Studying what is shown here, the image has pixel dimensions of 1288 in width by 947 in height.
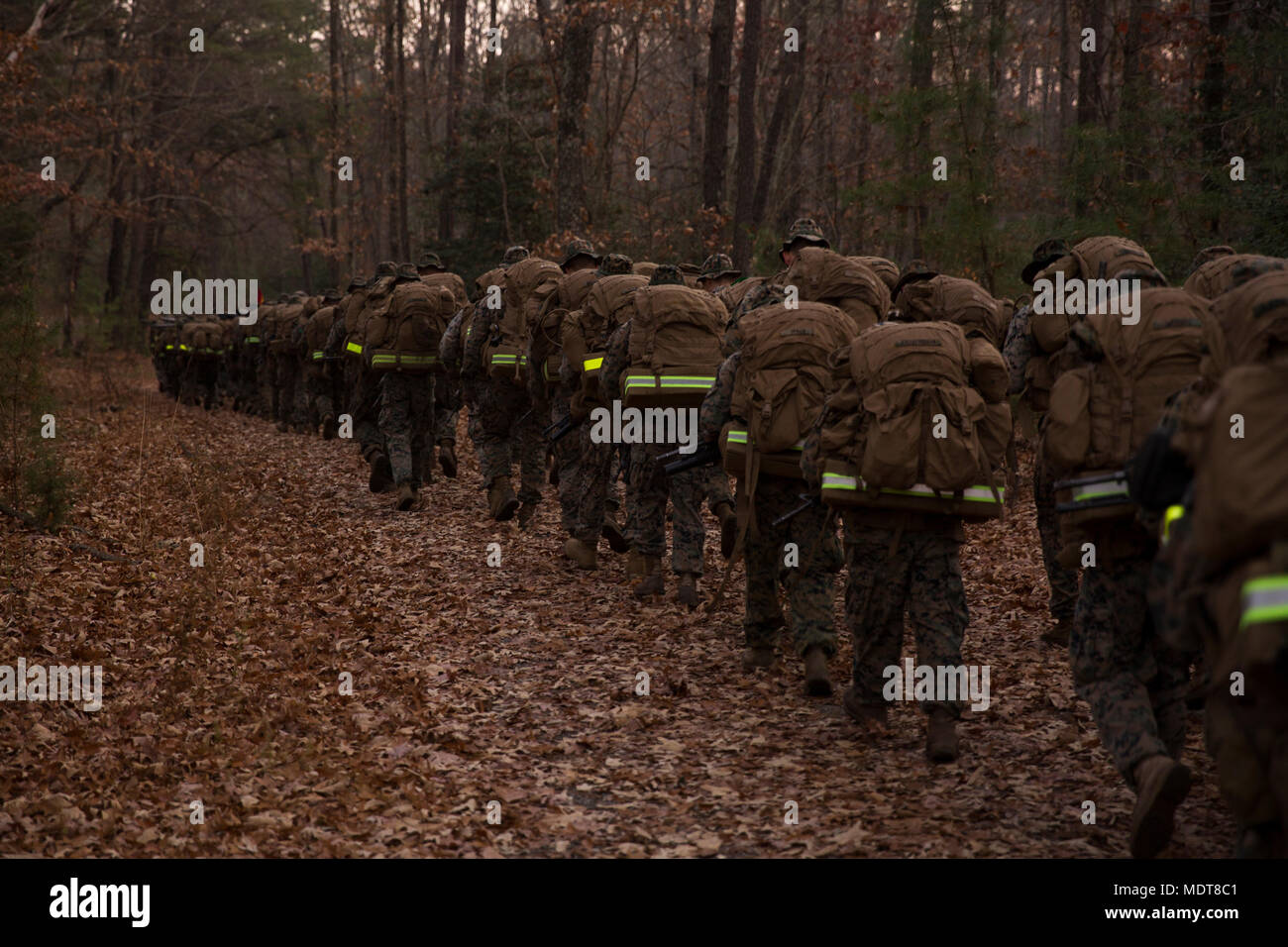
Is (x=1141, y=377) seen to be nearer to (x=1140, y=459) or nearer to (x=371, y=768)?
(x=1140, y=459)

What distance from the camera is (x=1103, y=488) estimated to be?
16.8 feet

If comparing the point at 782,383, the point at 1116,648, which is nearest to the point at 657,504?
the point at 782,383

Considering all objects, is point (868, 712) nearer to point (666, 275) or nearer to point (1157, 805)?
point (1157, 805)

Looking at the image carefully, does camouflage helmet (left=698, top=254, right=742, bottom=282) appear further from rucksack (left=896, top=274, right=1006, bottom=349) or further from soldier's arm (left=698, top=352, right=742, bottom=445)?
soldier's arm (left=698, top=352, right=742, bottom=445)

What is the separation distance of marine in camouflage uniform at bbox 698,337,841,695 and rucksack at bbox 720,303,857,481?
7.5 inches

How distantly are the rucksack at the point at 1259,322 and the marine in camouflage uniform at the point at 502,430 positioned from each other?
29.3 feet

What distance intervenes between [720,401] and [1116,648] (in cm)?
326

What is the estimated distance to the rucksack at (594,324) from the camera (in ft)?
34.5

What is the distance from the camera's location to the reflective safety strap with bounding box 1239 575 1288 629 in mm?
3105

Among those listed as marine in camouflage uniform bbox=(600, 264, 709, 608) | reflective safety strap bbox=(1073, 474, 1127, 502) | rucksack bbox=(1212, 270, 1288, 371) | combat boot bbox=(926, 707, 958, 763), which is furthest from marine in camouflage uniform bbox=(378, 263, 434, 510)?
rucksack bbox=(1212, 270, 1288, 371)

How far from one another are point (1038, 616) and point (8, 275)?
2284 cm

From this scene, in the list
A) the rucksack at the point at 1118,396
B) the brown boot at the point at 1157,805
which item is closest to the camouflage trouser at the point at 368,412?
the rucksack at the point at 1118,396

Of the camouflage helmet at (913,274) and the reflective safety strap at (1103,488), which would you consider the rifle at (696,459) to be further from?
the reflective safety strap at (1103,488)

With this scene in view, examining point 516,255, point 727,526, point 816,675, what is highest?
point 516,255
